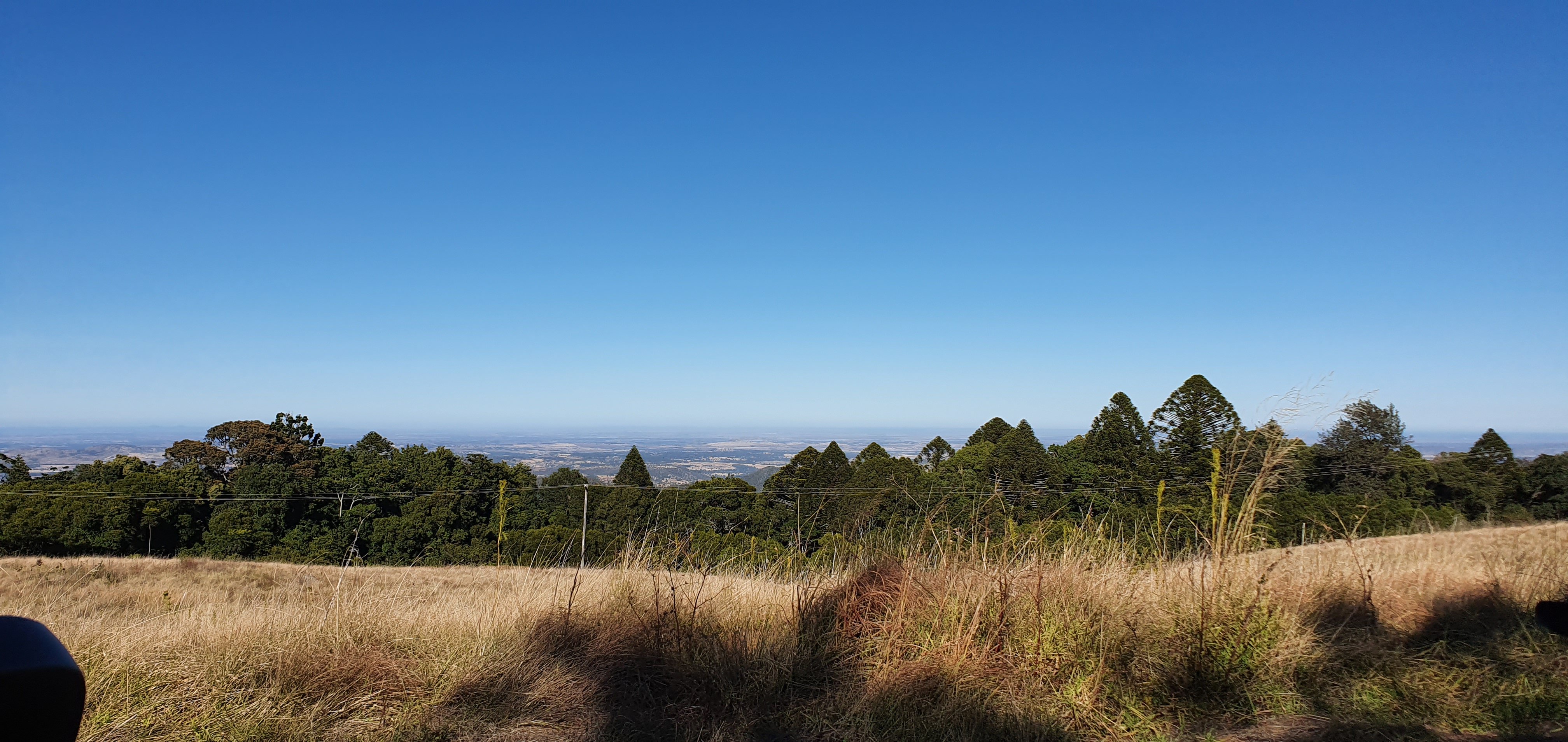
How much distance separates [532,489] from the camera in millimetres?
34500

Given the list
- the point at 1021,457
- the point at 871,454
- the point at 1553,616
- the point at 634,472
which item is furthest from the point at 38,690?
the point at 634,472

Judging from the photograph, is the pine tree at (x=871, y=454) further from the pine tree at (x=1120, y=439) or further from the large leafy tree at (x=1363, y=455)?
the large leafy tree at (x=1363, y=455)

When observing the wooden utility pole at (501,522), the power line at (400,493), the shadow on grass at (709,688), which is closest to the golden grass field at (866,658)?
the shadow on grass at (709,688)

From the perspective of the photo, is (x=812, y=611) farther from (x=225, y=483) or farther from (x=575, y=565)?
(x=225, y=483)

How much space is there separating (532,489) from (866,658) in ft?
109

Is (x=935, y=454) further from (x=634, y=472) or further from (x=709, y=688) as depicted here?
(x=709, y=688)

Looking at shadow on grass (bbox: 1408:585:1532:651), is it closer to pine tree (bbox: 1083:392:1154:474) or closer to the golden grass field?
the golden grass field

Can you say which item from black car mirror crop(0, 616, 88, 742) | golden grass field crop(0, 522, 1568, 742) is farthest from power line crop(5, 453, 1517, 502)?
black car mirror crop(0, 616, 88, 742)

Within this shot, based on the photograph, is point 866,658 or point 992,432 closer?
point 866,658

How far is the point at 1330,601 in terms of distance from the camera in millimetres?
4492

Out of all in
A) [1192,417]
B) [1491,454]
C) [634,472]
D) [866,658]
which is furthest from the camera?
[634,472]

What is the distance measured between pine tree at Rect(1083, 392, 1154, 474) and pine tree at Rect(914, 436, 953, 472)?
696 cm

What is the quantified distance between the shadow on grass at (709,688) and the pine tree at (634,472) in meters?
31.5

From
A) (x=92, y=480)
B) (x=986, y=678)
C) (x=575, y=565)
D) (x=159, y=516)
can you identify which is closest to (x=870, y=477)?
(x=575, y=565)
